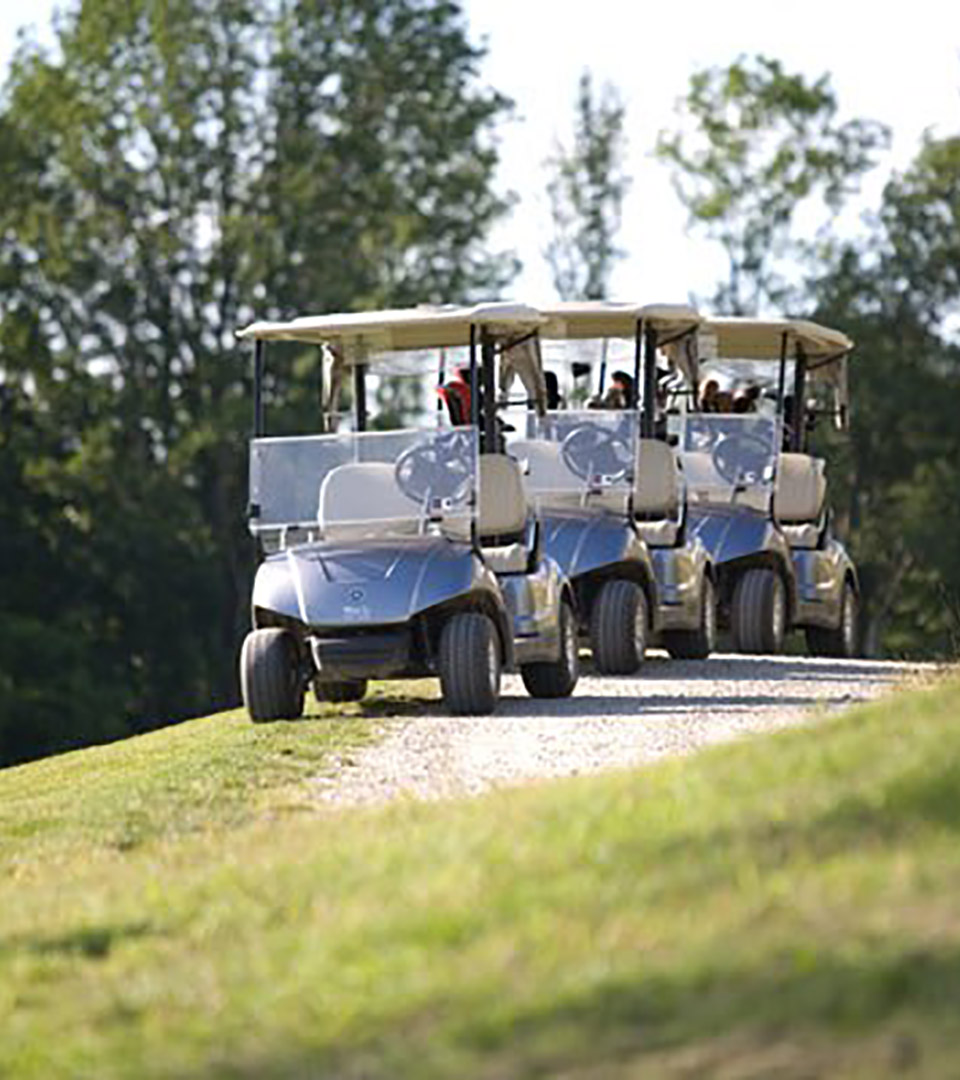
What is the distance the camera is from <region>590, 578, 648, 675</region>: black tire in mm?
23438

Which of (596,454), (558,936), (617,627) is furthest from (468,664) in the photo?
(558,936)

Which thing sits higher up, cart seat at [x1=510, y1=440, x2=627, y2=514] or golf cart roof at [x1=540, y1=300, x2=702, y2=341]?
golf cart roof at [x1=540, y1=300, x2=702, y2=341]

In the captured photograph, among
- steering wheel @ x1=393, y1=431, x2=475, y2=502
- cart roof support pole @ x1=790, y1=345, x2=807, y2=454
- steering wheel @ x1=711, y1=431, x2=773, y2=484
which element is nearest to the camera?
steering wheel @ x1=393, y1=431, x2=475, y2=502

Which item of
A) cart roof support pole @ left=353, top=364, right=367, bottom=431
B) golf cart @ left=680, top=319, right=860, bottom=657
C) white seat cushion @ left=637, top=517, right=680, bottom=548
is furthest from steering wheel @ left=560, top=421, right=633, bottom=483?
golf cart @ left=680, top=319, right=860, bottom=657

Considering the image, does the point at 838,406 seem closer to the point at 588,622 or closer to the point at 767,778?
the point at 588,622

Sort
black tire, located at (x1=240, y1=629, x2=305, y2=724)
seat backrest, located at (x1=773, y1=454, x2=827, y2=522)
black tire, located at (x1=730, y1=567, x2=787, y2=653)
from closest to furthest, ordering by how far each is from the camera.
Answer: black tire, located at (x1=240, y1=629, x2=305, y2=724), black tire, located at (x1=730, y1=567, x2=787, y2=653), seat backrest, located at (x1=773, y1=454, x2=827, y2=522)

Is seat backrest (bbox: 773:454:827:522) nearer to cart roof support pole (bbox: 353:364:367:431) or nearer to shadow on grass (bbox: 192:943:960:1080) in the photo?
cart roof support pole (bbox: 353:364:367:431)

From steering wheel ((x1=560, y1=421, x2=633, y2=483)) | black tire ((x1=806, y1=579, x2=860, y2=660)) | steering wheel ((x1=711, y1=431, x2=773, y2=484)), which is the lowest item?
black tire ((x1=806, y1=579, x2=860, y2=660))

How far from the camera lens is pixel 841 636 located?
28719 mm

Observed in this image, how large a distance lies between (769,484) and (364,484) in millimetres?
7201

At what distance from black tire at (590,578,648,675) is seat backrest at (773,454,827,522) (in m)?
4.40

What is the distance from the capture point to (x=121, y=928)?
10.1 metres

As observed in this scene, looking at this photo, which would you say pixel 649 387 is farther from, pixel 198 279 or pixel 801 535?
pixel 198 279

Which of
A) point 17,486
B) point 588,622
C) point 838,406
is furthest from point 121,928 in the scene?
point 17,486
